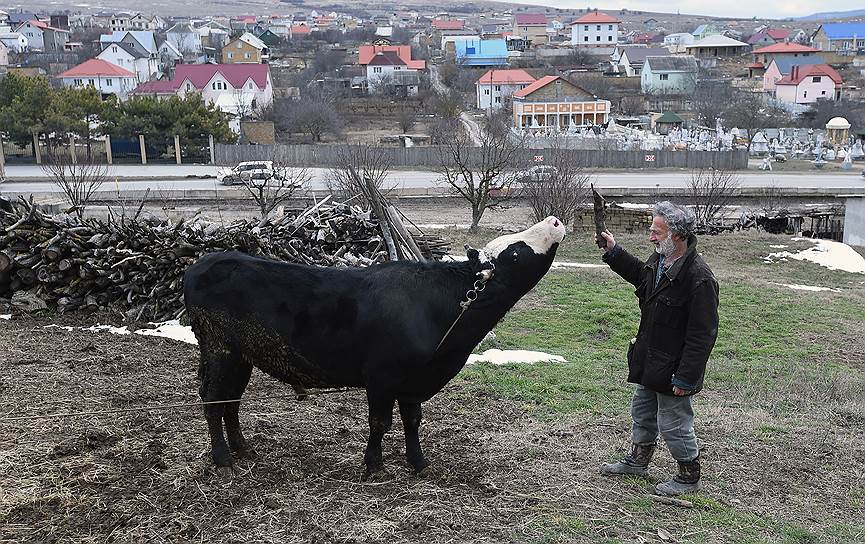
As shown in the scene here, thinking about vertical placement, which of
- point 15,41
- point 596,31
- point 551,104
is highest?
point 596,31

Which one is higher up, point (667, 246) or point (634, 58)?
point (634, 58)

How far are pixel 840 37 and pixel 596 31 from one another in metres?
35.3

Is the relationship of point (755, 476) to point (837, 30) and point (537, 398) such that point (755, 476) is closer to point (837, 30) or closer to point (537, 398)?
point (537, 398)

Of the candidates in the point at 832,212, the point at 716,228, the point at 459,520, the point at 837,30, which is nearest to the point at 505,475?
the point at 459,520

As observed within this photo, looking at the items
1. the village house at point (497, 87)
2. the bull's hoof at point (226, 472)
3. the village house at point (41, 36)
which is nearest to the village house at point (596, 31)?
the village house at point (497, 87)

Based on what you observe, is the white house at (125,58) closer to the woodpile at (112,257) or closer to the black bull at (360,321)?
the woodpile at (112,257)

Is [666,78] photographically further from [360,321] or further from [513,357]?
[360,321]

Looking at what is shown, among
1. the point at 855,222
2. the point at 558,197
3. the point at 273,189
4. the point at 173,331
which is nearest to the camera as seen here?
the point at 173,331

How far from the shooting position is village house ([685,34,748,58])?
11162 centimetres

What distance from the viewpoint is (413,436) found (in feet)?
19.3

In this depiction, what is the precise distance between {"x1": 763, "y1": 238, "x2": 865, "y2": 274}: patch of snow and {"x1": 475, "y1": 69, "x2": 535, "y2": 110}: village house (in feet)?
168

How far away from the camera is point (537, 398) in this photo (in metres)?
8.01

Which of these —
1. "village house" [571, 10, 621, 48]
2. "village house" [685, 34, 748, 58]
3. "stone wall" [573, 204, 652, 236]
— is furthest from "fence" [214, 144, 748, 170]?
"village house" [571, 10, 621, 48]

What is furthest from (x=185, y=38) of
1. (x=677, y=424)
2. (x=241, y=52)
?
(x=677, y=424)
